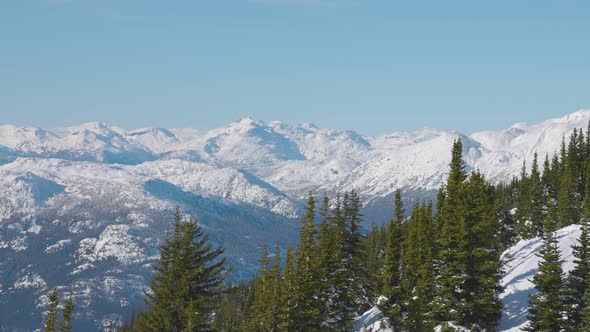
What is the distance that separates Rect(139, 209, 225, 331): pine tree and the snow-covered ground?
933 inches

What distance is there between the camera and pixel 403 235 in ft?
243

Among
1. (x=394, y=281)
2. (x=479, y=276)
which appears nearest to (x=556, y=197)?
(x=394, y=281)

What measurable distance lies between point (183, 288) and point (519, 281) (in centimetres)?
3663

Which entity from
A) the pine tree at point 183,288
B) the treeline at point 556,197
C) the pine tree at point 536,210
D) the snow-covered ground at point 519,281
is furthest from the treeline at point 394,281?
the pine tree at point 536,210

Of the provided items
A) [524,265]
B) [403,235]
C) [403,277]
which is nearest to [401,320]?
[403,277]

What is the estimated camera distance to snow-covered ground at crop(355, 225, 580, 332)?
194 ft

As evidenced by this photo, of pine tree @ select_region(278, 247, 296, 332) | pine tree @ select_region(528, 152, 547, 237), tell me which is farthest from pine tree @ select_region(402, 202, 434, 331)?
pine tree @ select_region(528, 152, 547, 237)

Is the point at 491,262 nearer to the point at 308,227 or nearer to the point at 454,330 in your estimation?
the point at 454,330

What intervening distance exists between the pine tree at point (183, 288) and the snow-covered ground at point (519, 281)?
77.7 ft

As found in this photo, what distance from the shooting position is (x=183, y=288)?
47.3 metres

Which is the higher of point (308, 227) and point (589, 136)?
point (589, 136)

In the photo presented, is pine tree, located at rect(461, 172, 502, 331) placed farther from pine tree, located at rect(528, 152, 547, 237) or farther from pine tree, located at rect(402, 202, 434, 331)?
pine tree, located at rect(528, 152, 547, 237)

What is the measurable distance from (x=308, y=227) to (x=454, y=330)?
1586cm

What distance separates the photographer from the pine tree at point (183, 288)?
46812 mm
